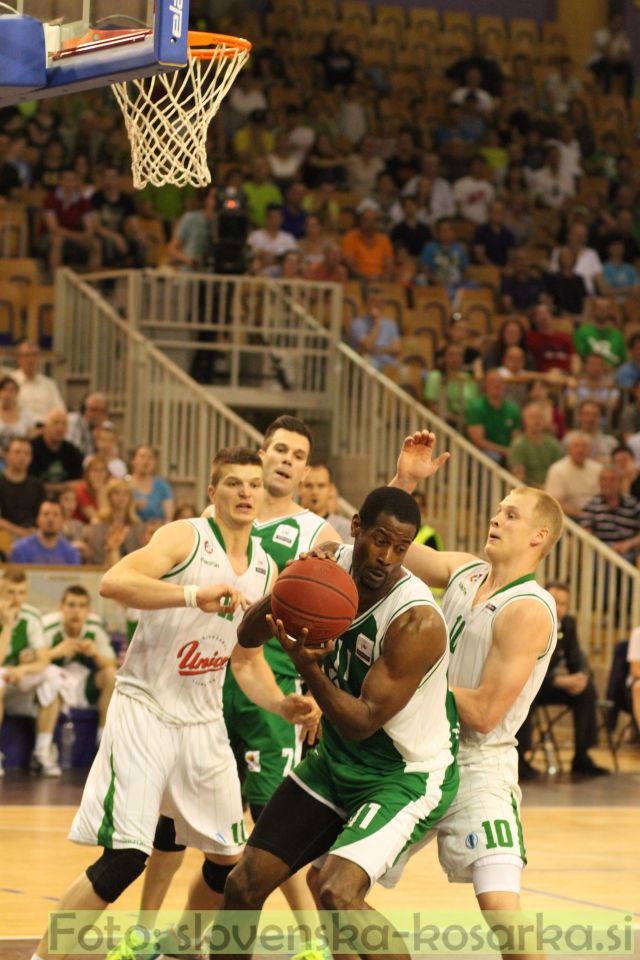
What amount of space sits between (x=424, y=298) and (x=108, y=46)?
12.1m

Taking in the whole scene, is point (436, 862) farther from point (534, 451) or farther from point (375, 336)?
point (375, 336)

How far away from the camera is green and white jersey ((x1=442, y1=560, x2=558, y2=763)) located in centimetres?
596

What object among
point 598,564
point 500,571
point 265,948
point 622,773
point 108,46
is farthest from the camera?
point 598,564

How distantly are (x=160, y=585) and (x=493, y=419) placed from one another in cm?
1043

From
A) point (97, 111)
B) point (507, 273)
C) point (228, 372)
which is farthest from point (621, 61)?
point (228, 372)

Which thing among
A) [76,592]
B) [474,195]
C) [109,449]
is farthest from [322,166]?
[76,592]

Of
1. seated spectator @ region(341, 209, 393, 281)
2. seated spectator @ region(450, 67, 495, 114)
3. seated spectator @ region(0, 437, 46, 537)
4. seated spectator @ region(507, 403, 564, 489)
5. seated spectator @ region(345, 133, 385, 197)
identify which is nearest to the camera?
seated spectator @ region(0, 437, 46, 537)

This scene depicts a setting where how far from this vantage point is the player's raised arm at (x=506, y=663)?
584 cm

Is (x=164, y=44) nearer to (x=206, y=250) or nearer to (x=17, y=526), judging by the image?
(x=17, y=526)

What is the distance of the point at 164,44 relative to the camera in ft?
21.2

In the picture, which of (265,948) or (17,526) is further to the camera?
(17,526)

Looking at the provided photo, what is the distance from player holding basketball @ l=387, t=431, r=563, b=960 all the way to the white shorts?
41.9 inches

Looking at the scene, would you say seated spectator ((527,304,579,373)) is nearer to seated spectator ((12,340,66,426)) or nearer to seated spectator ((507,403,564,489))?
seated spectator ((507,403,564,489))

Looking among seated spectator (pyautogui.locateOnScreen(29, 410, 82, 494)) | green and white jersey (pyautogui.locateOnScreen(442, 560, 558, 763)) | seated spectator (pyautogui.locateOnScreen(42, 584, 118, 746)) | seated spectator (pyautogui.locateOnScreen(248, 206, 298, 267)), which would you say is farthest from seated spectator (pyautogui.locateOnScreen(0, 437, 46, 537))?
green and white jersey (pyautogui.locateOnScreen(442, 560, 558, 763))
